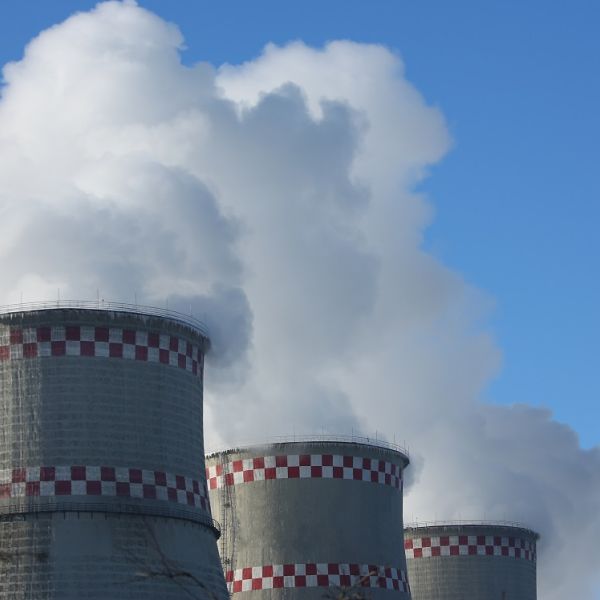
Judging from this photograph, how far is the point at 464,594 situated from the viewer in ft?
109

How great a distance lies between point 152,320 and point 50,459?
2.60m

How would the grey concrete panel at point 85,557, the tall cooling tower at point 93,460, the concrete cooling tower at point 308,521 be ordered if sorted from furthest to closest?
the concrete cooling tower at point 308,521
the tall cooling tower at point 93,460
the grey concrete panel at point 85,557

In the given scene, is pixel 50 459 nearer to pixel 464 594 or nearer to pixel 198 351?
pixel 198 351

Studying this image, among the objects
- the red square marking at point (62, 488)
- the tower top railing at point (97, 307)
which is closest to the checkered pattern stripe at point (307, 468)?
the tower top railing at point (97, 307)

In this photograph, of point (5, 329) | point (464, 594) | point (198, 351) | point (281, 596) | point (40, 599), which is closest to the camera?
point (40, 599)

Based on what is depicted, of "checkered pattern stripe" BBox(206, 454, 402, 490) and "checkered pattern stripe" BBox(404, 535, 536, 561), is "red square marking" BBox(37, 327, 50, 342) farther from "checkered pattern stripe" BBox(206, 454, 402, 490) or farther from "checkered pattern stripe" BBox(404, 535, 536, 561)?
"checkered pattern stripe" BBox(404, 535, 536, 561)

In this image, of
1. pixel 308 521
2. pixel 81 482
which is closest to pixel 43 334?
pixel 81 482

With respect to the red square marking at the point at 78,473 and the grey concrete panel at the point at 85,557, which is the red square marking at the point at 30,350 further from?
the grey concrete panel at the point at 85,557

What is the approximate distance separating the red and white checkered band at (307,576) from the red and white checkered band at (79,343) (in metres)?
7.20

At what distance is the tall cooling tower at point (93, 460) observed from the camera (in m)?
18.8

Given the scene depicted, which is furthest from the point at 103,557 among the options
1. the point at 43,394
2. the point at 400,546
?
the point at 400,546

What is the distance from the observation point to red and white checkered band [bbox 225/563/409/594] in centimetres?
2541

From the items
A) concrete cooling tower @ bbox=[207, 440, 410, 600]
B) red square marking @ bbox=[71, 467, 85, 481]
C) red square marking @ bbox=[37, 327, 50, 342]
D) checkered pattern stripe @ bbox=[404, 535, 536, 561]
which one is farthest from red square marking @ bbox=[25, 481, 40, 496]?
checkered pattern stripe @ bbox=[404, 535, 536, 561]

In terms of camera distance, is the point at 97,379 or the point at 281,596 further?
the point at 281,596
